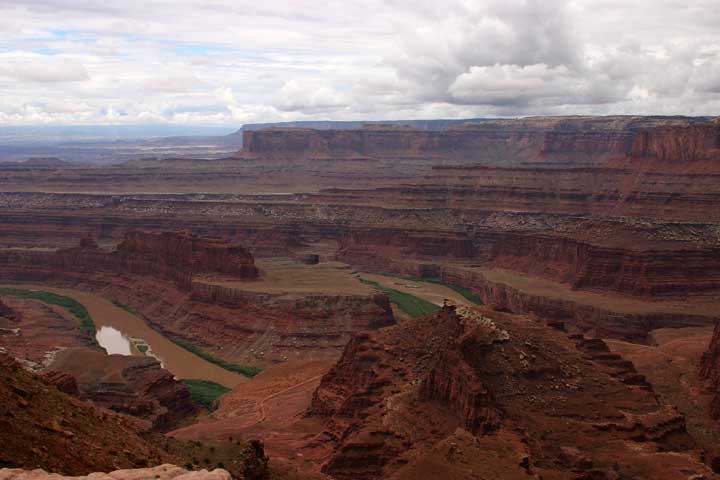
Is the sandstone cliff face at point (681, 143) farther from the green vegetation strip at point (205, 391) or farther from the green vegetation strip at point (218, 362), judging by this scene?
the green vegetation strip at point (205, 391)

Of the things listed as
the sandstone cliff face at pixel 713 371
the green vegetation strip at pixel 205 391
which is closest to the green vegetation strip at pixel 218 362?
the green vegetation strip at pixel 205 391

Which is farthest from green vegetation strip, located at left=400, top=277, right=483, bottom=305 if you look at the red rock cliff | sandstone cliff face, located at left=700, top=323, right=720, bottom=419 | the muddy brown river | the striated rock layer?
sandstone cliff face, located at left=700, top=323, right=720, bottom=419

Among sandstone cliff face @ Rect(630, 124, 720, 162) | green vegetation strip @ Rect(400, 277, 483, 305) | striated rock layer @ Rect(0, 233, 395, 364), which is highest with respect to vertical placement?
sandstone cliff face @ Rect(630, 124, 720, 162)

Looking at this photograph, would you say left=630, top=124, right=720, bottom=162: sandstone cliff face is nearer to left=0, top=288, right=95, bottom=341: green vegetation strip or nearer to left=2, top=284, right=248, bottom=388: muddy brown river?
left=2, top=284, right=248, bottom=388: muddy brown river

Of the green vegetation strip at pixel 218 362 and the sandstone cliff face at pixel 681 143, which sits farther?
the sandstone cliff face at pixel 681 143

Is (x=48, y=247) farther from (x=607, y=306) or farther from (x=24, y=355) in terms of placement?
(x=607, y=306)
